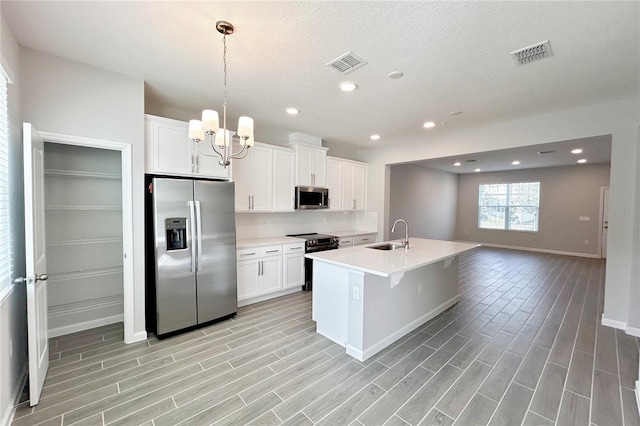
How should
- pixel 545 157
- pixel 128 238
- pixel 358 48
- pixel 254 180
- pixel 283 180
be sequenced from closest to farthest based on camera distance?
pixel 358 48 < pixel 128 238 < pixel 254 180 < pixel 283 180 < pixel 545 157

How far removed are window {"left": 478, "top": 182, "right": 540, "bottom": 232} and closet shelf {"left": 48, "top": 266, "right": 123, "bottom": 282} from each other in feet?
34.4

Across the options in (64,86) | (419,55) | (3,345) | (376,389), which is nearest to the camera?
(3,345)

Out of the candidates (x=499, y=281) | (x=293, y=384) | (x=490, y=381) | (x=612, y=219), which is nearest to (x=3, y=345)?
(x=293, y=384)

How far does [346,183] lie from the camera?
570 centimetres

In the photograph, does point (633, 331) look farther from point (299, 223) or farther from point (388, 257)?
point (299, 223)

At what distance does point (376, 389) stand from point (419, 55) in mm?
2772

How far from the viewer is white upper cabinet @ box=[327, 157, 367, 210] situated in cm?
542

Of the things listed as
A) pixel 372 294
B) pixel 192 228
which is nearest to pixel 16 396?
pixel 192 228

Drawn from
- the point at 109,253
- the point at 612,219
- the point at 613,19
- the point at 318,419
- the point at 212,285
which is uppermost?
the point at 613,19

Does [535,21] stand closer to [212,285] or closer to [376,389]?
[376,389]

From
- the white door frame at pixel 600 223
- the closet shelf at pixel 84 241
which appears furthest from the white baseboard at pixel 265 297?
the white door frame at pixel 600 223

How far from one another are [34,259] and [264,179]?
2.77 meters

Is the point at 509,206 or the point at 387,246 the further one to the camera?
the point at 509,206

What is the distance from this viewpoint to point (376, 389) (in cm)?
216
